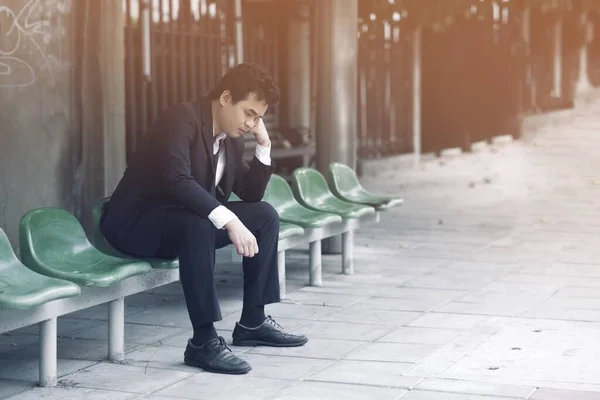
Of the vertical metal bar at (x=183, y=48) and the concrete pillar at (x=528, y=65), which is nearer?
the vertical metal bar at (x=183, y=48)

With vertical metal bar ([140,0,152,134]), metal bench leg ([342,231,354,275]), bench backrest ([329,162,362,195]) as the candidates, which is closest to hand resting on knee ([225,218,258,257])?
metal bench leg ([342,231,354,275])

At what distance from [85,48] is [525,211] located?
17.4 ft

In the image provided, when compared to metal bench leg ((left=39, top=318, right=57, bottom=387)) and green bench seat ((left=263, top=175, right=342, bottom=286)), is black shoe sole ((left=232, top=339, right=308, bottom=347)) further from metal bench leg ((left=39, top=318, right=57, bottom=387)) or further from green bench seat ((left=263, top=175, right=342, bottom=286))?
green bench seat ((left=263, top=175, right=342, bottom=286))

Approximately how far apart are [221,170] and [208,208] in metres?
0.56

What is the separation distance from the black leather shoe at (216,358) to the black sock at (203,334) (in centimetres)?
2

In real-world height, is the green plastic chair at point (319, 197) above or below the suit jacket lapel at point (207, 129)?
below

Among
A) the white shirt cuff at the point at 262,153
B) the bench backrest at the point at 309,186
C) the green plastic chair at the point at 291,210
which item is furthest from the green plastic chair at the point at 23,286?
the bench backrest at the point at 309,186

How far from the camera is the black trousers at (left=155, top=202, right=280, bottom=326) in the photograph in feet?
17.4

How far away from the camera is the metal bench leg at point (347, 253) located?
8.03m

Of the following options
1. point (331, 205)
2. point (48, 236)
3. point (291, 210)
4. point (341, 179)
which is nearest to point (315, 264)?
point (291, 210)

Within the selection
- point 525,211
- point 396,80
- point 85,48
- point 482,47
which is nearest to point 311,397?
point 85,48

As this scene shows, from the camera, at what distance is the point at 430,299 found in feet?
23.4

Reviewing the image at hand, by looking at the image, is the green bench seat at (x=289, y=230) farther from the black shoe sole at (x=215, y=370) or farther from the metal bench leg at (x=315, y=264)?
the black shoe sole at (x=215, y=370)

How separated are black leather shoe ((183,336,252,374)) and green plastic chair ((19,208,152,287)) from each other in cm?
44
